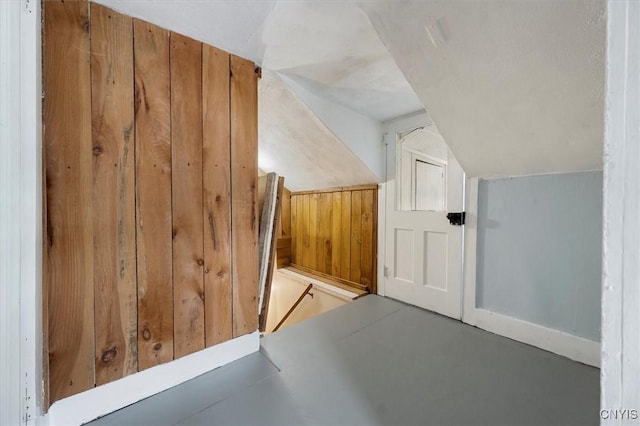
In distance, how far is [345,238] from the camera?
260cm

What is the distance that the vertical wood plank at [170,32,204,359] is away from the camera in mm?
1105

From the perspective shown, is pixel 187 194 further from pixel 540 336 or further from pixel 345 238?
pixel 540 336

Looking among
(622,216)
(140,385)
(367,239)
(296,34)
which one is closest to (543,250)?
(367,239)

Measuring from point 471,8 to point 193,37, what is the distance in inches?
46.6

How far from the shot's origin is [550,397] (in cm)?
105

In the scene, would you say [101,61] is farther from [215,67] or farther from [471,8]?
[471,8]

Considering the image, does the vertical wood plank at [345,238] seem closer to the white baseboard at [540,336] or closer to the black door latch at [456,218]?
the black door latch at [456,218]

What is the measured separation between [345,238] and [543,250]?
5.15 ft

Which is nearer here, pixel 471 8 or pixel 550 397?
pixel 471 8

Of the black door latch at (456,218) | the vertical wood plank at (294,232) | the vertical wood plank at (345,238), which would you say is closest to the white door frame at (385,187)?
the vertical wood plank at (345,238)

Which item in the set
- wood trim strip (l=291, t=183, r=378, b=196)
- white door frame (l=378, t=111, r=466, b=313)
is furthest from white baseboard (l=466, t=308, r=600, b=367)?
wood trim strip (l=291, t=183, r=378, b=196)

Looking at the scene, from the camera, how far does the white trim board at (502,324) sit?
4.23 ft

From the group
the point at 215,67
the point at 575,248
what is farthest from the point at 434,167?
the point at 215,67

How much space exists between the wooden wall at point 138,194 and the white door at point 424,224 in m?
1.34
